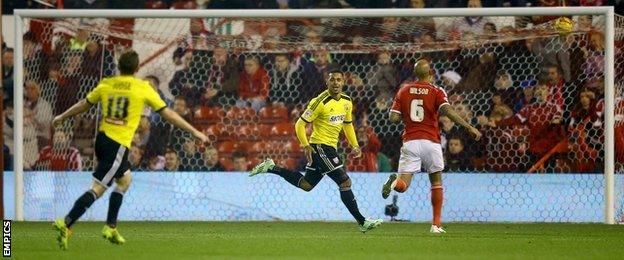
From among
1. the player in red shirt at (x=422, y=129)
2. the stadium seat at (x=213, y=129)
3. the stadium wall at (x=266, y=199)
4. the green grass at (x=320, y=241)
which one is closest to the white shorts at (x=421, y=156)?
the player in red shirt at (x=422, y=129)

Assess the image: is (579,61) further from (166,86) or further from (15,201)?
(15,201)

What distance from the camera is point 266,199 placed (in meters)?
→ 17.2

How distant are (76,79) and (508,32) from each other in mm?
5733

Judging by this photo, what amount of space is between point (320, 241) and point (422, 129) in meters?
2.15

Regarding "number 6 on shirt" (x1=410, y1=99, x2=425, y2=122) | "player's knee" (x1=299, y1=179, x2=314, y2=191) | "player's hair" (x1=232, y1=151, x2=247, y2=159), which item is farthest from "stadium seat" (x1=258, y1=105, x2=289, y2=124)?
"number 6 on shirt" (x1=410, y1=99, x2=425, y2=122)

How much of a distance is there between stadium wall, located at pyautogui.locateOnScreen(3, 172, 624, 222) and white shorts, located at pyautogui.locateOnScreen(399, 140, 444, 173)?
2573mm

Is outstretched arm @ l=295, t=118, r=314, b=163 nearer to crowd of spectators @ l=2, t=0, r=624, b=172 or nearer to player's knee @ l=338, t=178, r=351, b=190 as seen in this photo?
player's knee @ l=338, t=178, r=351, b=190

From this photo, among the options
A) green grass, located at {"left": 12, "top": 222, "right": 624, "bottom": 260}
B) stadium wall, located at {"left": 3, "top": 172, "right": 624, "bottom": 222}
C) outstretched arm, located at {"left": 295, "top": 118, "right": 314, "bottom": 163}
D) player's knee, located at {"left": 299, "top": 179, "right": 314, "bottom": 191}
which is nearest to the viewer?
green grass, located at {"left": 12, "top": 222, "right": 624, "bottom": 260}

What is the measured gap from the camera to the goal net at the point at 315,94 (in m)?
16.8

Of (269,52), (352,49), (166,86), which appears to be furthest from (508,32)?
(166,86)

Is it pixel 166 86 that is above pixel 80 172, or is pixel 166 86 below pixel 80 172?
above

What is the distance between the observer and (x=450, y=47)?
1748 cm

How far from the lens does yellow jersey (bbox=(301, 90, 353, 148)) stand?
14844 millimetres

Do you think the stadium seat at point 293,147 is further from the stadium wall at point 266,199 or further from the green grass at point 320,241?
the green grass at point 320,241
